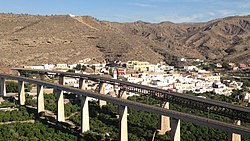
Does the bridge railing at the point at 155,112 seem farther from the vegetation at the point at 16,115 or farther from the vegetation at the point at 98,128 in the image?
the vegetation at the point at 16,115

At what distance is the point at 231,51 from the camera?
5118 inches

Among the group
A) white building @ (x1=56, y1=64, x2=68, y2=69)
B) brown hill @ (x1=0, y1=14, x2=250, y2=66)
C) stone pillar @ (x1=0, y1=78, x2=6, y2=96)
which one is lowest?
stone pillar @ (x1=0, y1=78, x2=6, y2=96)

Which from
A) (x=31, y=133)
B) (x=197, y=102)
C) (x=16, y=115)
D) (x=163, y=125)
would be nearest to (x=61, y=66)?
(x=16, y=115)

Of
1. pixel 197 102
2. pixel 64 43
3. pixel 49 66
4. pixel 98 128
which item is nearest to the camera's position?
pixel 98 128

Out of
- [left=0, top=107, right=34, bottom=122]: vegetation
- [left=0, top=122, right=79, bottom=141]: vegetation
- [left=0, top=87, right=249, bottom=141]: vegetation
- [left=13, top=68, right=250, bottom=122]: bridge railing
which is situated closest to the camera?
[left=0, top=122, right=79, bottom=141]: vegetation

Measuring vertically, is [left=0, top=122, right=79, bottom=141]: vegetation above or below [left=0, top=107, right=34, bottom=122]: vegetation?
below

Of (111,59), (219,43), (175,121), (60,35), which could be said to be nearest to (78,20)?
(60,35)

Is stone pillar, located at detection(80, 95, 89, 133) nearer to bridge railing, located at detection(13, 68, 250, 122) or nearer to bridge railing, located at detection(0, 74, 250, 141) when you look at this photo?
bridge railing, located at detection(0, 74, 250, 141)

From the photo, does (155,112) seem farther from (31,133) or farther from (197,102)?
(31,133)

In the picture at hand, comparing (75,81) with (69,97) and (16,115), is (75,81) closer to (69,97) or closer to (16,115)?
(69,97)

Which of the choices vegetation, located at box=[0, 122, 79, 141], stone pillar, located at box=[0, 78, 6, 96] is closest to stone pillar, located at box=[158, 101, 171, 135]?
vegetation, located at box=[0, 122, 79, 141]

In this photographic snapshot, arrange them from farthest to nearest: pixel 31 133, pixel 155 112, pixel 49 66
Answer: pixel 49 66
pixel 31 133
pixel 155 112

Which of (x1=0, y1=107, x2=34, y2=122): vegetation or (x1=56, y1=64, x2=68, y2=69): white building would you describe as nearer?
(x1=0, y1=107, x2=34, y2=122): vegetation

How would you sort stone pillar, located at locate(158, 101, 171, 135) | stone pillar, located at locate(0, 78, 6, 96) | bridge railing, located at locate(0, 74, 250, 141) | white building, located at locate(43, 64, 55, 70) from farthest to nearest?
1. white building, located at locate(43, 64, 55, 70)
2. stone pillar, located at locate(0, 78, 6, 96)
3. stone pillar, located at locate(158, 101, 171, 135)
4. bridge railing, located at locate(0, 74, 250, 141)
